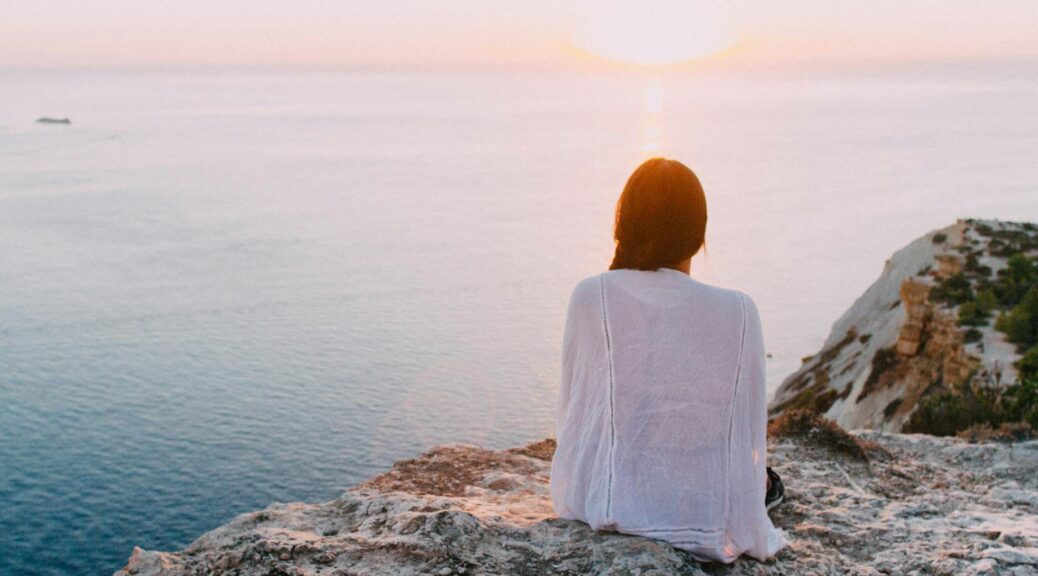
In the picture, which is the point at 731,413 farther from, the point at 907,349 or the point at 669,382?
the point at 907,349

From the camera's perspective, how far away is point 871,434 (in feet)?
37.6

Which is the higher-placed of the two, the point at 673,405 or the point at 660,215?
the point at 660,215

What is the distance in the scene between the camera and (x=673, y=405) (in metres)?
5.25

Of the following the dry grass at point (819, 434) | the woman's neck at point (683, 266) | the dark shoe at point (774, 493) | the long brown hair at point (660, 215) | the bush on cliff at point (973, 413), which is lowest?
the bush on cliff at point (973, 413)

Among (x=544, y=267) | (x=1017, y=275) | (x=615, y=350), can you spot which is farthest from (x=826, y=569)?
(x=544, y=267)

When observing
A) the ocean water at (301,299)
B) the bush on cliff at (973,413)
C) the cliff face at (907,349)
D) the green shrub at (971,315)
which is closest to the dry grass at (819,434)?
the bush on cliff at (973,413)

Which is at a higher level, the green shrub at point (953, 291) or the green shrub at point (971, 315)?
the green shrub at point (953, 291)

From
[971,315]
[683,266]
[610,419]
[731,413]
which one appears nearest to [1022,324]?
[971,315]

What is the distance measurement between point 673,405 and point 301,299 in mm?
63297

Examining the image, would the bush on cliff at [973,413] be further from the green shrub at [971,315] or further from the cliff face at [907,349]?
the green shrub at [971,315]

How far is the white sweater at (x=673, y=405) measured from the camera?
519cm

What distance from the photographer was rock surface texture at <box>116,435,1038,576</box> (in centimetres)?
534

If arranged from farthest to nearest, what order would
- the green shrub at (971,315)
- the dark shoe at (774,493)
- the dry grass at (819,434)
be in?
the green shrub at (971,315) → the dry grass at (819,434) → the dark shoe at (774,493)

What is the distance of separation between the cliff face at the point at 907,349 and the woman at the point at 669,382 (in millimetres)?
15071
